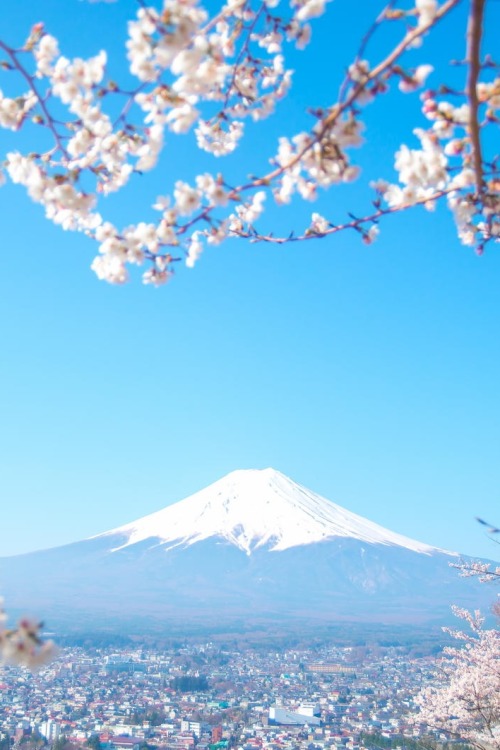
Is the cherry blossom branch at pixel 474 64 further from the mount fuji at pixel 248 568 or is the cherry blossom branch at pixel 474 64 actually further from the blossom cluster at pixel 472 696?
the mount fuji at pixel 248 568

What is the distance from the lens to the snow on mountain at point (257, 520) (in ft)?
296

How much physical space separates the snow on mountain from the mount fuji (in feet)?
0.53

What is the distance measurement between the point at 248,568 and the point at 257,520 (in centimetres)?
853

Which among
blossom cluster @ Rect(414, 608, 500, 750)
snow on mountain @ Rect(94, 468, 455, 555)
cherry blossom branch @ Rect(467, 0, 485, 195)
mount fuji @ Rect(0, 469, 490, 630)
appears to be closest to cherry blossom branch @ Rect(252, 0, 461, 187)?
cherry blossom branch @ Rect(467, 0, 485, 195)

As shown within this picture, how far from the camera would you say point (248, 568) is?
284 feet

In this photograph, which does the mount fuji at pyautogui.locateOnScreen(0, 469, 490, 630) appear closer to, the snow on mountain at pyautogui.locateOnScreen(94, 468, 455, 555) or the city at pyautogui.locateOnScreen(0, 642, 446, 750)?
the snow on mountain at pyautogui.locateOnScreen(94, 468, 455, 555)

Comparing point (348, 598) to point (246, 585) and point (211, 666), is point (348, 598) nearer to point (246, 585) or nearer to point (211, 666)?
point (246, 585)

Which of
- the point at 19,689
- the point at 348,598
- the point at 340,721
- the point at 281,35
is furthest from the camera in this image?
the point at 348,598

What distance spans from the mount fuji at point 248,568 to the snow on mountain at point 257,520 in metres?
0.16

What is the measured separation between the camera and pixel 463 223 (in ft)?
7.21

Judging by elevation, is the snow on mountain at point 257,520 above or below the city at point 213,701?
above

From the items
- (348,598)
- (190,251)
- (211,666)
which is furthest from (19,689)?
(348,598)

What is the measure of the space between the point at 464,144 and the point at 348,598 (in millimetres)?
81777

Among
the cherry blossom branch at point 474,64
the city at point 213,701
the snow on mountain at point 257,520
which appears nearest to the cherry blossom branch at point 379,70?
the cherry blossom branch at point 474,64
